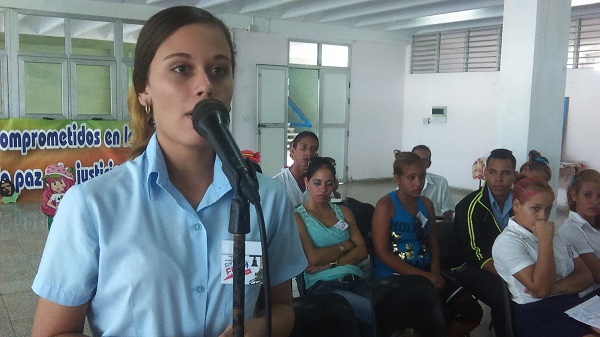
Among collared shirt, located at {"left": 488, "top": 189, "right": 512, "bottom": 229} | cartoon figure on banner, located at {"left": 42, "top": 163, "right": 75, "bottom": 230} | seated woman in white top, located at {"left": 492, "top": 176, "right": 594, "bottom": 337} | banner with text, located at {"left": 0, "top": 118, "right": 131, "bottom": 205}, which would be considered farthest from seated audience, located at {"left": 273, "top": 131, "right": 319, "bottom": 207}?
banner with text, located at {"left": 0, "top": 118, "right": 131, "bottom": 205}

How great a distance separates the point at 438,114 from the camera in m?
10.1

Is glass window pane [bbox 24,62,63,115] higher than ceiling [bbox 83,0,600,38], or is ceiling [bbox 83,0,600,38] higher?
ceiling [bbox 83,0,600,38]

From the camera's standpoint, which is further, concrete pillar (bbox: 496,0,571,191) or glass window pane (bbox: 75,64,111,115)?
→ glass window pane (bbox: 75,64,111,115)

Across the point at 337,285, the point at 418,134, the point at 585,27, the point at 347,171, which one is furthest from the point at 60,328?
the point at 418,134

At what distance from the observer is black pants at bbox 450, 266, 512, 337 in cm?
269

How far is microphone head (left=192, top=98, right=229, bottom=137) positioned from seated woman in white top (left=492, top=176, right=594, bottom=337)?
80.1 inches

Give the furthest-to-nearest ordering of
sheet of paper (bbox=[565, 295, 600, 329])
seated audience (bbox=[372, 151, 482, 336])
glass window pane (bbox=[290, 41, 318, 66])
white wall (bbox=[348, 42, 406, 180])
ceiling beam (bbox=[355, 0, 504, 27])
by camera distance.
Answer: white wall (bbox=[348, 42, 406, 180]), glass window pane (bbox=[290, 41, 318, 66]), ceiling beam (bbox=[355, 0, 504, 27]), seated audience (bbox=[372, 151, 482, 336]), sheet of paper (bbox=[565, 295, 600, 329])

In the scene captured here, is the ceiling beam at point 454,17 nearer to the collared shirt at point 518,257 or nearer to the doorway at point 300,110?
the doorway at point 300,110

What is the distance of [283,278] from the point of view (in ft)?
3.72

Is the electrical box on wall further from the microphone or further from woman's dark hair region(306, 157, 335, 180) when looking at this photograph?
the microphone

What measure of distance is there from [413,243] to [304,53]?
24.7 ft

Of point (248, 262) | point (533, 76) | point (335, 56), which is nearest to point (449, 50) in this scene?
point (335, 56)

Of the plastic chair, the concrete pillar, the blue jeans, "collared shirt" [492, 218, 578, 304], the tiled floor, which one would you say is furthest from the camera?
the concrete pillar

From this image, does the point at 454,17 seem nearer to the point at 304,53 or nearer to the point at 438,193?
the point at 304,53
